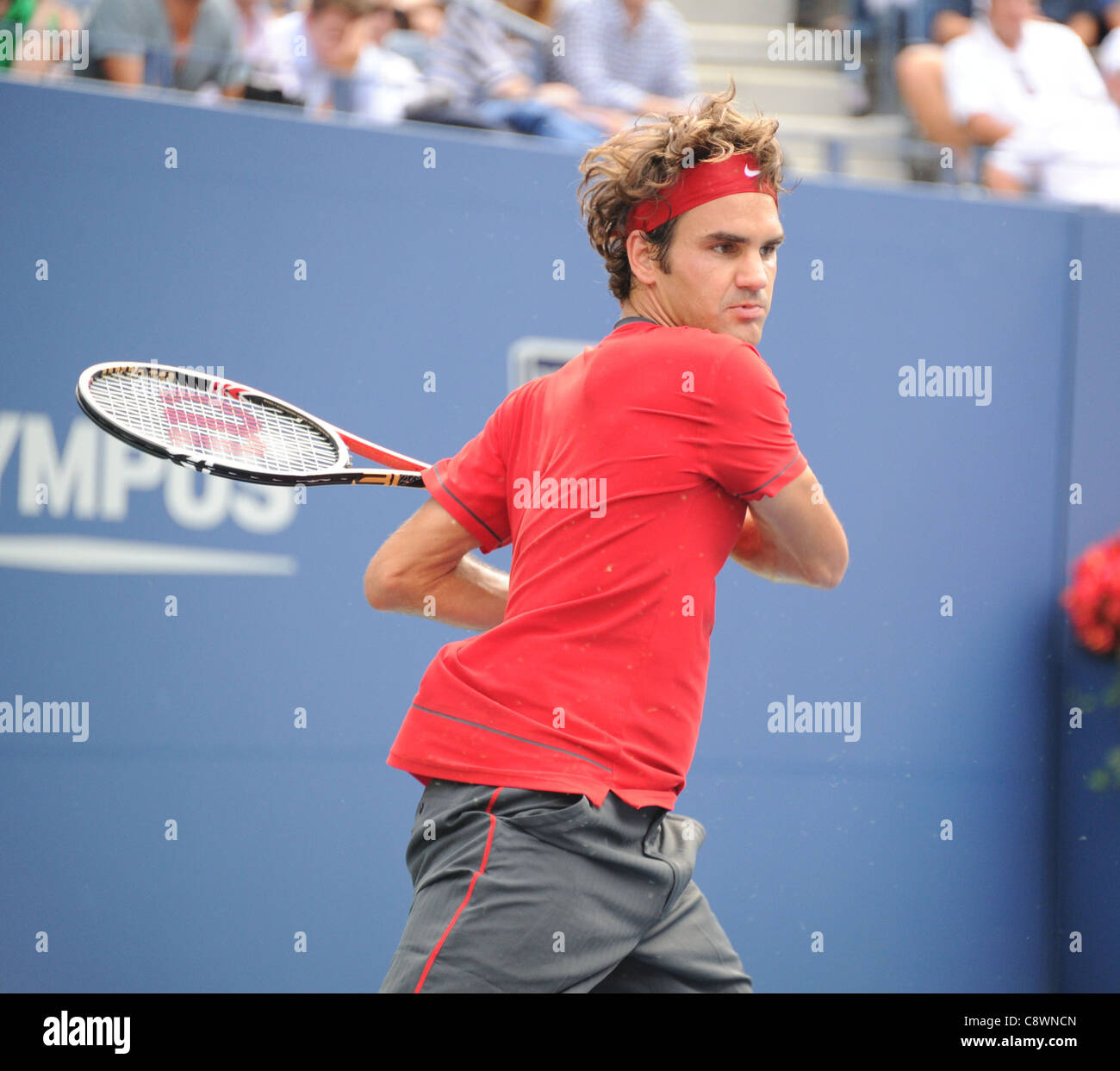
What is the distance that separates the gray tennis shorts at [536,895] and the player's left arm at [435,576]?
13.4 inches

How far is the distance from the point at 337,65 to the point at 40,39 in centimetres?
85

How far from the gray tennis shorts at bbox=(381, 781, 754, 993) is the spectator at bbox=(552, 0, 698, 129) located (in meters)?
3.02

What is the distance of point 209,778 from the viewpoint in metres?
3.52

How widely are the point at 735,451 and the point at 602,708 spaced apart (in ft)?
1.17

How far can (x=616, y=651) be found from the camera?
1749mm

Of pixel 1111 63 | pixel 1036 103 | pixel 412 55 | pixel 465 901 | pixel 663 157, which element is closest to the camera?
pixel 465 901

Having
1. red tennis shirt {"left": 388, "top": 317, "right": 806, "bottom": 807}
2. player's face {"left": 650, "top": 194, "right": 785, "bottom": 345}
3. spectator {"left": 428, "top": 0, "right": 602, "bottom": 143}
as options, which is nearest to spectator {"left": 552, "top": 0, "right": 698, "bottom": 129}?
spectator {"left": 428, "top": 0, "right": 602, "bottom": 143}

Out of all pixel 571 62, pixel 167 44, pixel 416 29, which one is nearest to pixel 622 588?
pixel 167 44

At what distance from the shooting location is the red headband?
6.25 feet

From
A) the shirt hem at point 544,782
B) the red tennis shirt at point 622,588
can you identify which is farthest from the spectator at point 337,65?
the shirt hem at point 544,782

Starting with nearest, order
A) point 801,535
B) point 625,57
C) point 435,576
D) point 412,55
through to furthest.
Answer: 1. point 801,535
2. point 435,576
3. point 412,55
4. point 625,57

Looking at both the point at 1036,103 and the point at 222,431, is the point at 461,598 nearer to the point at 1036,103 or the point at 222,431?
the point at 222,431

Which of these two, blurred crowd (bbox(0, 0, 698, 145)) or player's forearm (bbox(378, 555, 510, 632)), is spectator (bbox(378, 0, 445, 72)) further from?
player's forearm (bbox(378, 555, 510, 632))
